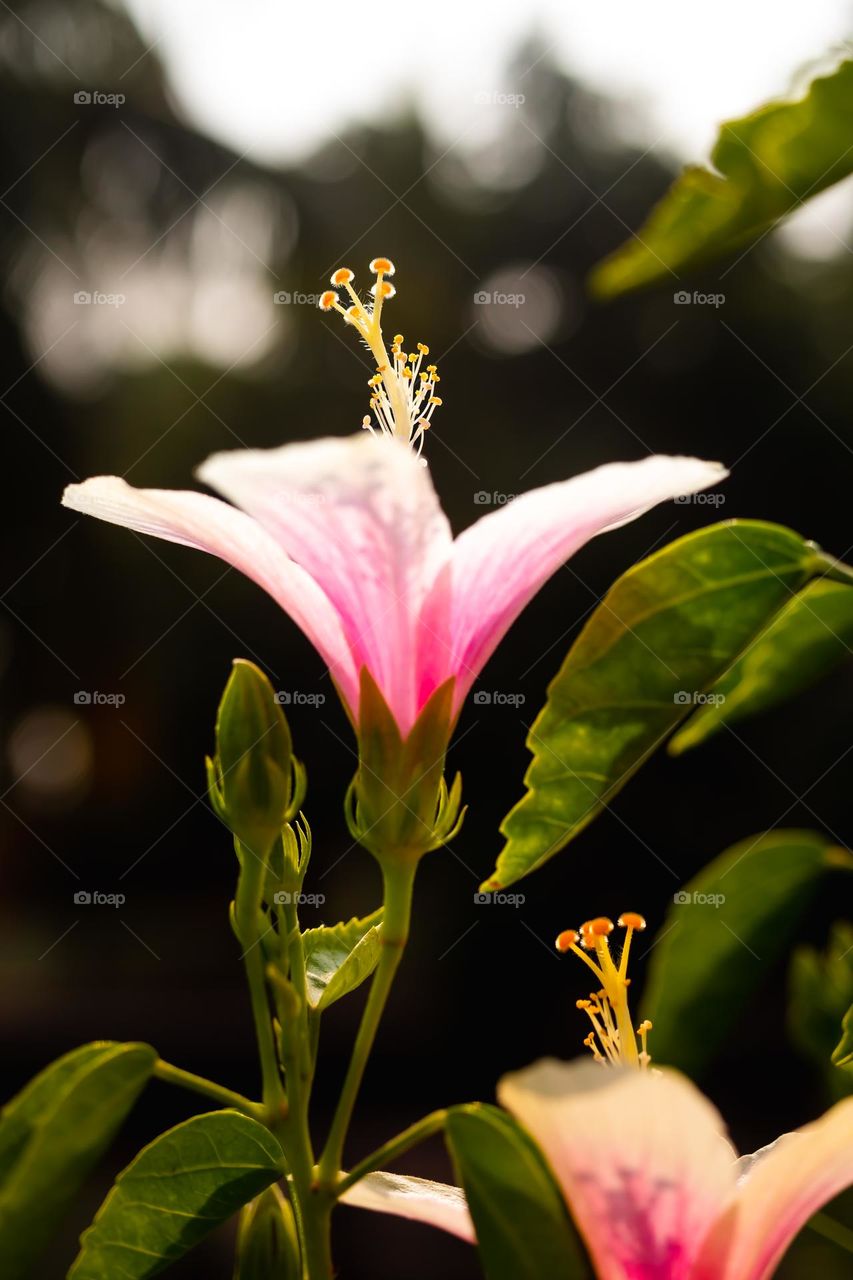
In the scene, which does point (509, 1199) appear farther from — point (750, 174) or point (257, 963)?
point (750, 174)

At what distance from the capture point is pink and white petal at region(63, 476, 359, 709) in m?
0.56

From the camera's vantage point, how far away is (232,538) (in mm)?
567

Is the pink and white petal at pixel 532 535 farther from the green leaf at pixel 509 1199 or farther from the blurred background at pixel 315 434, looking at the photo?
the blurred background at pixel 315 434

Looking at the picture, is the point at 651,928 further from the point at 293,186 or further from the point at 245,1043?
the point at 293,186

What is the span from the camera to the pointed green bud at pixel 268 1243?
0.54 meters

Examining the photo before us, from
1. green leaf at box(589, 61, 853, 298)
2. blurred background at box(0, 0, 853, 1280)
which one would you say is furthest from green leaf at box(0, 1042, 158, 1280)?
blurred background at box(0, 0, 853, 1280)

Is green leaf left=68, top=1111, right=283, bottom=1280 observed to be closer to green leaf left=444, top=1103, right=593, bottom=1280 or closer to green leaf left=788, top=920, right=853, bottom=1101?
green leaf left=444, top=1103, right=593, bottom=1280

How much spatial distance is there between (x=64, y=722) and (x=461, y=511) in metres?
2.72

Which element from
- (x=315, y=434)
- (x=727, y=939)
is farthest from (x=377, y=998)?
(x=315, y=434)

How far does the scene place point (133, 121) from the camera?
22.0ft

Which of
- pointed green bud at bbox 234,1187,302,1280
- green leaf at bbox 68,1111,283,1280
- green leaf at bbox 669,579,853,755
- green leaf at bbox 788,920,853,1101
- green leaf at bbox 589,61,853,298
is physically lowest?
pointed green bud at bbox 234,1187,302,1280

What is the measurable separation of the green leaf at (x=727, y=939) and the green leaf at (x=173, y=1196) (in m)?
0.18

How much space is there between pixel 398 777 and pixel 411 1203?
183mm

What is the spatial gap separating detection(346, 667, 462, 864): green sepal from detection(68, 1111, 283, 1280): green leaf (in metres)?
0.14
